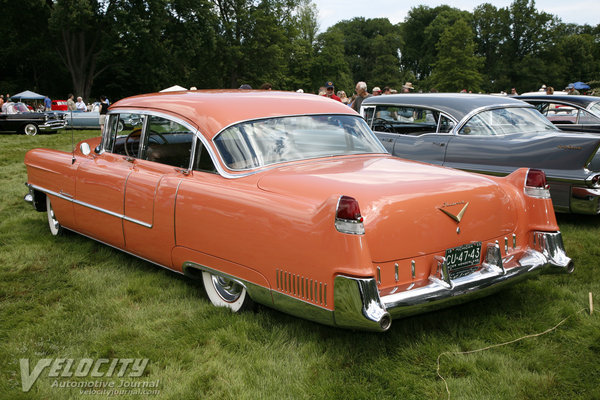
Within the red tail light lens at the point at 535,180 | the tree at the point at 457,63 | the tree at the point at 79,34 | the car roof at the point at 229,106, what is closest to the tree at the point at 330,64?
the tree at the point at 457,63

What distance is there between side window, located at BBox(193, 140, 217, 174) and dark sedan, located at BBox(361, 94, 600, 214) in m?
3.98

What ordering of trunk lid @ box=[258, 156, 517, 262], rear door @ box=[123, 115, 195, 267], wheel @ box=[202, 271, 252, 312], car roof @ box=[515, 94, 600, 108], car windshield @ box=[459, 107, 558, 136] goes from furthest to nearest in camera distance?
car roof @ box=[515, 94, 600, 108] < car windshield @ box=[459, 107, 558, 136] < rear door @ box=[123, 115, 195, 267] < wheel @ box=[202, 271, 252, 312] < trunk lid @ box=[258, 156, 517, 262]

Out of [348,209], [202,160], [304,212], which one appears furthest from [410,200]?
[202,160]

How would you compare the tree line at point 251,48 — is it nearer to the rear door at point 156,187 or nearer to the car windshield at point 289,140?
the rear door at point 156,187

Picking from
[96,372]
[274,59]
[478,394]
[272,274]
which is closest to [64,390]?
[96,372]

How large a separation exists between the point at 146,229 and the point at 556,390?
3090mm

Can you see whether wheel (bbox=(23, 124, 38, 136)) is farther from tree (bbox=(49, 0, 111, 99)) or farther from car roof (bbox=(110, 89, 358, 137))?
car roof (bbox=(110, 89, 358, 137))

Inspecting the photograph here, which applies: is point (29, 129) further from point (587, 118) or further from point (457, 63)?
point (457, 63)

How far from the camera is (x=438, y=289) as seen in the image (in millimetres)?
3340

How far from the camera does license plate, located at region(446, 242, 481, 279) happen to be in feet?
11.5

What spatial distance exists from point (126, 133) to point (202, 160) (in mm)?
1495

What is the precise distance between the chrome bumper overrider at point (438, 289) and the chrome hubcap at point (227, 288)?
110cm

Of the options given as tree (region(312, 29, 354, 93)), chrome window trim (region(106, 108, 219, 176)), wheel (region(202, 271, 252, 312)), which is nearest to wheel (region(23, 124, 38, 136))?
chrome window trim (region(106, 108, 219, 176))

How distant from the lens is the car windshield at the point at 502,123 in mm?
7293
